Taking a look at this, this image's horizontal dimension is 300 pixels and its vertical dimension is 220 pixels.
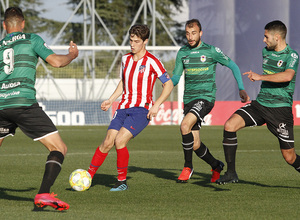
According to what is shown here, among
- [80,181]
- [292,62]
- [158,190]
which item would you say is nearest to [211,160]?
[158,190]

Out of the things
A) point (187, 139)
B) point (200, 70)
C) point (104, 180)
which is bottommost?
point (104, 180)

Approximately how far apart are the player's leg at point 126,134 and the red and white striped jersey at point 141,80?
0.36ft

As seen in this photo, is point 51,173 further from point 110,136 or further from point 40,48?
point 110,136

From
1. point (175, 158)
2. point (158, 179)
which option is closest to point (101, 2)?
point (175, 158)

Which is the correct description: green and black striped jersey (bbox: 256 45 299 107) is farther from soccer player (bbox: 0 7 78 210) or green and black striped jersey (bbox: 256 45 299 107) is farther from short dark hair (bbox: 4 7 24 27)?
short dark hair (bbox: 4 7 24 27)

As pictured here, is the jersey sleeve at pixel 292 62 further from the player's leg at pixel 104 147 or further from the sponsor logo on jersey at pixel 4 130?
the sponsor logo on jersey at pixel 4 130

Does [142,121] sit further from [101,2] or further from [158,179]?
[101,2]

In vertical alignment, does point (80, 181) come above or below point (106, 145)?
below

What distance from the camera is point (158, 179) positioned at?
9.07 meters

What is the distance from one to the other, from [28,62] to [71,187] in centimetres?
227

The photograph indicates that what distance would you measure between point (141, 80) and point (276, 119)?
182 cm

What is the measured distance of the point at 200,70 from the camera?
352 inches

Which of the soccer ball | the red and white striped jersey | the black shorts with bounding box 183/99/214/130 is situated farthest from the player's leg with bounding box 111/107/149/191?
the black shorts with bounding box 183/99/214/130

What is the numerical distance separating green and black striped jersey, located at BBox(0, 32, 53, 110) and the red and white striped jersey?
6.31 feet
